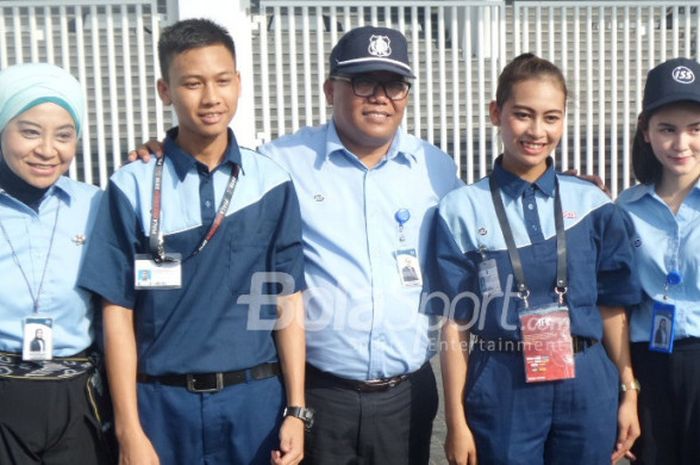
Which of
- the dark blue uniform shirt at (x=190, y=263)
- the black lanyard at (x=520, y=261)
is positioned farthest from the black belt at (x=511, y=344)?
the dark blue uniform shirt at (x=190, y=263)

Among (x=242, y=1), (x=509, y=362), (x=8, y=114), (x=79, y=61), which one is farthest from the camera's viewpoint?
(x=79, y=61)

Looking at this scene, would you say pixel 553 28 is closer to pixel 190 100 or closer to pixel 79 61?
pixel 79 61

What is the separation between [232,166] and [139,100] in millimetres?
5405

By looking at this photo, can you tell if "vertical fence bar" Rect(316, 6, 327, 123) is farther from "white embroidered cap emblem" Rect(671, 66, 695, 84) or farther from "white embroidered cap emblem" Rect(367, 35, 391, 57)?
"white embroidered cap emblem" Rect(671, 66, 695, 84)

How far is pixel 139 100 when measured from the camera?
836 centimetres

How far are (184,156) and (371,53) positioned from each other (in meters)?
0.73

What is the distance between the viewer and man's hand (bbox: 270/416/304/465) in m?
3.15

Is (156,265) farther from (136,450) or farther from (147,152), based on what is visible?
(136,450)

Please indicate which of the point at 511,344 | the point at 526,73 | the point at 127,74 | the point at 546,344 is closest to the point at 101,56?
the point at 127,74

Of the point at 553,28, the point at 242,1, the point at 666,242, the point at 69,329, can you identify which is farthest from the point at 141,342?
the point at 553,28

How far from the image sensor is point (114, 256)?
3078 mm

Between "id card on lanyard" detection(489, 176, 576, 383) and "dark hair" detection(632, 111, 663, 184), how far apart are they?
54 cm

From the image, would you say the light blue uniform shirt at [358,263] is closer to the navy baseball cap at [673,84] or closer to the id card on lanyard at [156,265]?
the id card on lanyard at [156,265]

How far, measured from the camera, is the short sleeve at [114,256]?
306 centimetres
